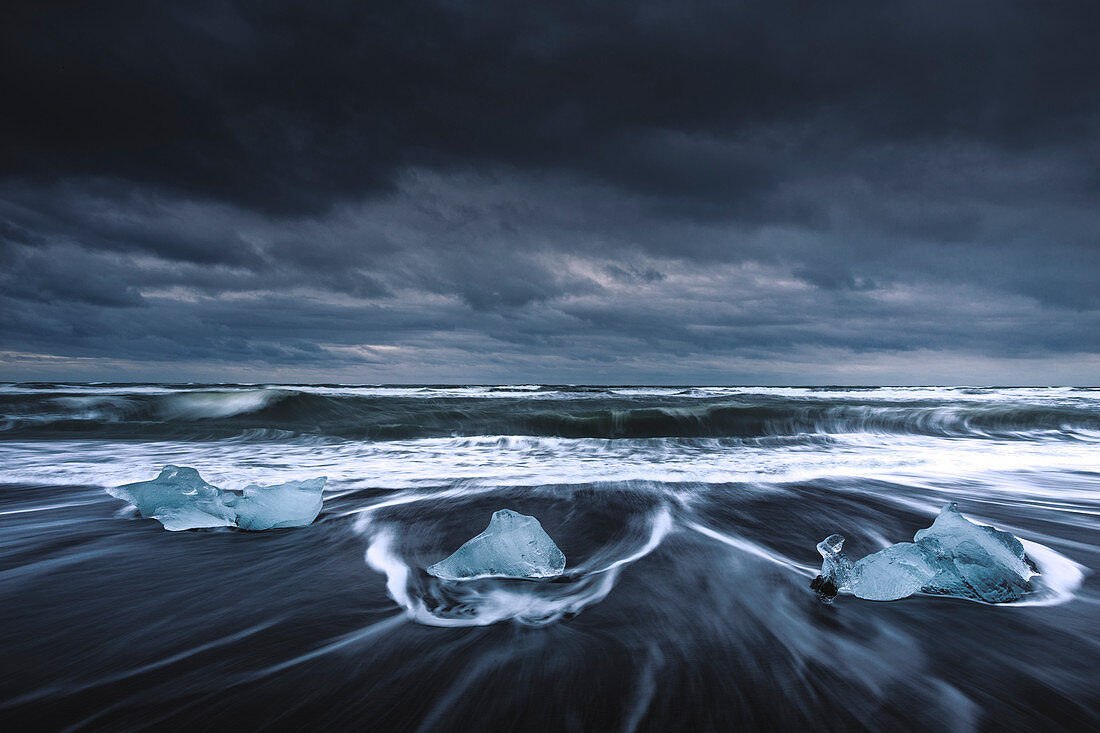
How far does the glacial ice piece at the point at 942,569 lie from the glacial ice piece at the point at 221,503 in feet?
9.58

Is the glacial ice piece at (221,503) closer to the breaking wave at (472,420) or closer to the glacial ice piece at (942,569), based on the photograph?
the glacial ice piece at (942,569)

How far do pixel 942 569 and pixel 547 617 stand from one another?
1650mm

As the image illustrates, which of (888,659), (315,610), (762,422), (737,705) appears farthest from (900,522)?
(762,422)

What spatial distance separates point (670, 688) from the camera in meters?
1.42

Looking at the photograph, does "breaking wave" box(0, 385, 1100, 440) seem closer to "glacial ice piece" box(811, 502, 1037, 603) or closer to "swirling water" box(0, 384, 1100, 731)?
"swirling water" box(0, 384, 1100, 731)

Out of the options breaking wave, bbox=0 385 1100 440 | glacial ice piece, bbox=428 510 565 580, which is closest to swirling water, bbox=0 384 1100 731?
glacial ice piece, bbox=428 510 565 580

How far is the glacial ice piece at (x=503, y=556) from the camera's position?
222 cm

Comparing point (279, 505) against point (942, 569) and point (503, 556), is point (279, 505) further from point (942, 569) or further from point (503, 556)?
point (942, 569)

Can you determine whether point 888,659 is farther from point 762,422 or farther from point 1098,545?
point 762,422

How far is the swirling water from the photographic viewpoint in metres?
1.36

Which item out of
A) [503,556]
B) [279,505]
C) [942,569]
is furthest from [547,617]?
[279,505]

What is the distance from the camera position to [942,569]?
6.71 feet

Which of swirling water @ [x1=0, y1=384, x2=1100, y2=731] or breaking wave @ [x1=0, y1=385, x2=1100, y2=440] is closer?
swirling water @ [x1=0, y1=384, x2=1100, y2=731]

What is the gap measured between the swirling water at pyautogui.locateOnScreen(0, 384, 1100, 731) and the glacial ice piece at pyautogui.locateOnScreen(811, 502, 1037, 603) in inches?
3.2
